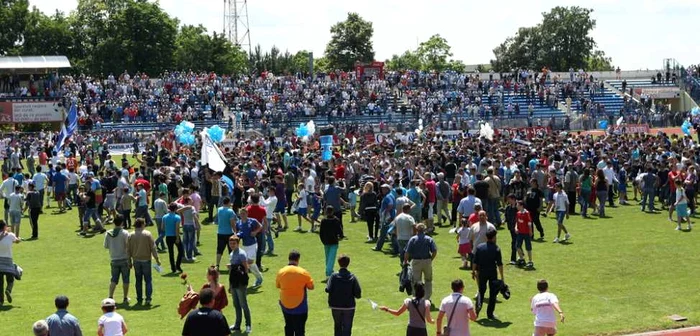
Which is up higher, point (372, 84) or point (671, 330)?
point (372, 84)

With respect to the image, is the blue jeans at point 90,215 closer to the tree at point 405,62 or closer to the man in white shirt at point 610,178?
the man in white shirt at point 610,178

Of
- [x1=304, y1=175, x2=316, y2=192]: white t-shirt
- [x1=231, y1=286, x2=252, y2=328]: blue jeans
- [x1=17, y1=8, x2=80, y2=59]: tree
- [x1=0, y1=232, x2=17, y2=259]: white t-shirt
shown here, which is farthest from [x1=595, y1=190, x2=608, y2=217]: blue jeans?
[x1=17, y1=8, x2=80, y2=59]: tree

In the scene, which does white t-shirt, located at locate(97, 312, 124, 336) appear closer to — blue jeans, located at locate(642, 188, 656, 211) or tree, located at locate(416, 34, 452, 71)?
blue jeans, located at locate(642, 188, 656, 211)

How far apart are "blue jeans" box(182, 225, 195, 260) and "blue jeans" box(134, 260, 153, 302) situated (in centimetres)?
330

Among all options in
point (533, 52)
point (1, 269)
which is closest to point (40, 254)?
point (1, 269)

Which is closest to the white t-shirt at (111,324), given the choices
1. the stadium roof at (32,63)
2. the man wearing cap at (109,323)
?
the man wearing cap at (109,323)

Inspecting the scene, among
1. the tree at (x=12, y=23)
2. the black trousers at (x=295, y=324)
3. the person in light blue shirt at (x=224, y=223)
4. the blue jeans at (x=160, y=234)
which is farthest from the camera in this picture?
the tree at (x=12, y=23)

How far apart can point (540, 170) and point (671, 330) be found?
11.7 metres

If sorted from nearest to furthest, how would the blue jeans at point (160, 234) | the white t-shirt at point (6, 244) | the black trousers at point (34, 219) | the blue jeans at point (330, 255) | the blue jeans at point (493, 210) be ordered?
the white t-shirt at point (6, 244), the blue jeans at point (330, 255), the blue jeans at point (160, 234), the blue jeans at point (493, 210), the black trousers at point (34, 219)

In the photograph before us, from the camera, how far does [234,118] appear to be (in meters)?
54.5

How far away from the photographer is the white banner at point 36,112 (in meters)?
54.8

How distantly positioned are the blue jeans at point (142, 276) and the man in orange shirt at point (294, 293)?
408cm

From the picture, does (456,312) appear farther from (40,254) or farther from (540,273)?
(40,254)

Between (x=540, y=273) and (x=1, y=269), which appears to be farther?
(x=540, y=273)
